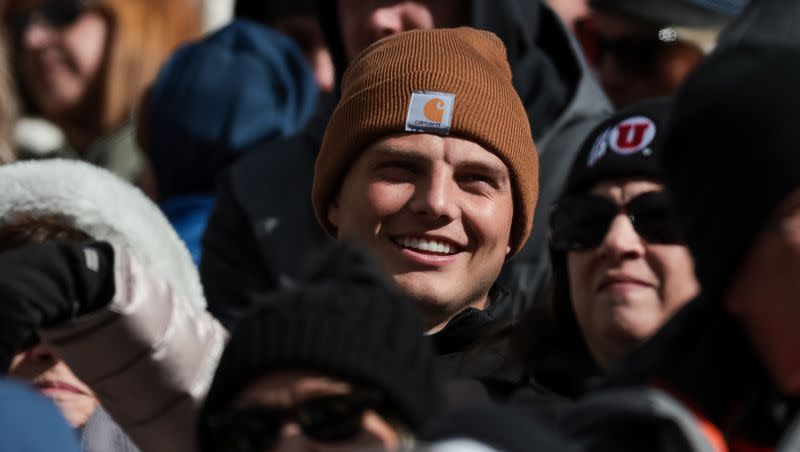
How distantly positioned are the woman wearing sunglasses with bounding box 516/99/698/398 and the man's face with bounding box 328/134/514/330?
0.73 ft

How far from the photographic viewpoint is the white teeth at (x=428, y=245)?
3621mm

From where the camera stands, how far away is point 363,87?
12.4 ft

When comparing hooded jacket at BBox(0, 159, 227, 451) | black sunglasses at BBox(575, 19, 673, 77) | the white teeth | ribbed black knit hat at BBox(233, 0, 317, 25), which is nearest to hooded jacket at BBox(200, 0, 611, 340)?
black sunglasses at BBox(575, 19, 673, 77)

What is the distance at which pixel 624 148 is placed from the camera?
12.5 feet

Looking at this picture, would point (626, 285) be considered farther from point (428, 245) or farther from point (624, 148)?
point (428, 245)

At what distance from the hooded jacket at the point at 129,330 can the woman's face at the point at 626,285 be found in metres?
0.88

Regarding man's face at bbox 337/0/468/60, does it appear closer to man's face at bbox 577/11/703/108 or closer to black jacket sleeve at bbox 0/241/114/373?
man's face at bbox 577/11/703/108

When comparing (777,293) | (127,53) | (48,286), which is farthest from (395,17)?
(777,293)

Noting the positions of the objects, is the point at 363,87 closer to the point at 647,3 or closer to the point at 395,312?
the point at 395,312

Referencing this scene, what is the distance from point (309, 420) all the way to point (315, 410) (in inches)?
0.7

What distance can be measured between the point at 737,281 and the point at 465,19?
220cm

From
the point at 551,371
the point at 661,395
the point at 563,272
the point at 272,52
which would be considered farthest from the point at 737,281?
the point at 272,52

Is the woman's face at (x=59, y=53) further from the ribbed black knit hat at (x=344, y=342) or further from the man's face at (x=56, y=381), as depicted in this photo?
the ribbed black knit hat at (x=344, y=342)

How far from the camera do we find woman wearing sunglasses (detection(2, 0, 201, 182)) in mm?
6215
